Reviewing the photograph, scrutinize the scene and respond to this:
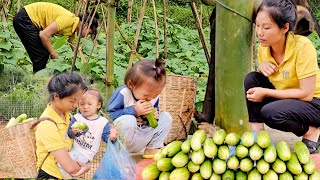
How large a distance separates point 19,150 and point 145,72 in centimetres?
63

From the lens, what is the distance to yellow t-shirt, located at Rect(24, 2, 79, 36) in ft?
15.2

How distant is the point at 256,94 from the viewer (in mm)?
2551

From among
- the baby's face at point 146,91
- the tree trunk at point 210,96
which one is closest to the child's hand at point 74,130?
the baby's face at point 146,91

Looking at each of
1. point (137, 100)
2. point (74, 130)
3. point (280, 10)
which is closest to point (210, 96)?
point (137, 100)

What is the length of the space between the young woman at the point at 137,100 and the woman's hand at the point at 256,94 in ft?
1.28

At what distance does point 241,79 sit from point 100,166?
2.28 ft

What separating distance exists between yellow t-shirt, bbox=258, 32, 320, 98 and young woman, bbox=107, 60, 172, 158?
0.49 m

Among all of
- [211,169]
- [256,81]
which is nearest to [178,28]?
[256,81]

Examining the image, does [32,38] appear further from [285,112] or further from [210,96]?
[285,112]

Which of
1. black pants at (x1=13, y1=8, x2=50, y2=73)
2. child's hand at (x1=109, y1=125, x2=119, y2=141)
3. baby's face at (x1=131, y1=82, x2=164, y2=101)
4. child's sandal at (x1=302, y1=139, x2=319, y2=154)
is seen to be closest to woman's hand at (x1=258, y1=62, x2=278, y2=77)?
child's sandal at (x1=302, y1=139, x2=319, y2=154)

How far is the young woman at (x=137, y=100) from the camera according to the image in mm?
2717

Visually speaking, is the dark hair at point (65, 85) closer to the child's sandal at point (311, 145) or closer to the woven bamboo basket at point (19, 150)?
the woven bamboo basket at point (19, 150)

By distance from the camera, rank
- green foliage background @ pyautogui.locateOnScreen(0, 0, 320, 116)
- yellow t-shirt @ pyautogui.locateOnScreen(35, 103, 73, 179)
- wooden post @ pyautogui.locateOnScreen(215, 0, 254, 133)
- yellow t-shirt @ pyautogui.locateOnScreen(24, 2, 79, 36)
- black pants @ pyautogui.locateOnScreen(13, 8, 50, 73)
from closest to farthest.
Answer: yellow t-shirt @ pyautogui.locateOnScreen(35, 103, 73, 179)
wooden post @ pyautogui.locateOnScreen(215, 0, 254, 133)
green foliage background @ pyautogui.locateOnScreen(0, 0, 320, 116)
yellow t-shirt @ pyautogui.locateOnScreen(24, 2, 79, 36)
black pants @ pyautogui.locateOnScreen(13, 8, 50, 73)

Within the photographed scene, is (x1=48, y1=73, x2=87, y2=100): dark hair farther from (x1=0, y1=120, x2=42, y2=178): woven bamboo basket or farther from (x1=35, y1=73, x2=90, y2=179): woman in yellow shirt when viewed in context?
(x1=0, y1=120, x2=42, y2=178): woven bamboo basket
